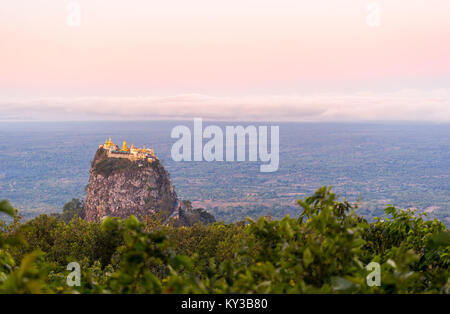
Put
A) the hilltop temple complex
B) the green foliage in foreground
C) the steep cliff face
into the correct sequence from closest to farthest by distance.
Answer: the green foliage in foreground
the steep cliff face
the hilltop temple complex

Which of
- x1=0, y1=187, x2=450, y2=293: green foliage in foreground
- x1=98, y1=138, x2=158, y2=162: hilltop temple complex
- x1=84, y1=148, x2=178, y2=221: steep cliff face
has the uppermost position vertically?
x1=0, y1=187, x2=450, y2=293: green foliage in foreground

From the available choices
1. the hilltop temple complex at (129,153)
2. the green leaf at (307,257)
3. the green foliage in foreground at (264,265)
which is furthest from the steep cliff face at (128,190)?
the green leaf at (307,257)

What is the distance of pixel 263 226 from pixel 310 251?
75 cm

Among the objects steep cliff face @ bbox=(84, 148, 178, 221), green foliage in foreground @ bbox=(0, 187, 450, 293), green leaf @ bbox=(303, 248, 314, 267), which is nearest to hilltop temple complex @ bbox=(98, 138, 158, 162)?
steep cliff face @ bbox=(84, 148, 178, 221)

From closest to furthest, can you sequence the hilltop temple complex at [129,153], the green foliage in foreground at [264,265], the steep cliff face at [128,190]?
the green foliage in foreground at [264,265]
the steep cliff face at [128,190]
the hilltop temple complex at [129,153]

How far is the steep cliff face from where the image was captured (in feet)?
276

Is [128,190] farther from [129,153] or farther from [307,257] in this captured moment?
[307,257]

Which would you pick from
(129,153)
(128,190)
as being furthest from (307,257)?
(129,153)

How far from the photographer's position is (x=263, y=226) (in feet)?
12.0

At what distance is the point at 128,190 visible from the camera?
8481cm

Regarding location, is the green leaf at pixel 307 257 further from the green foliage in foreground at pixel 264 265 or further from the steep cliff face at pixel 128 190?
the steep cliff face at pixel 128 190

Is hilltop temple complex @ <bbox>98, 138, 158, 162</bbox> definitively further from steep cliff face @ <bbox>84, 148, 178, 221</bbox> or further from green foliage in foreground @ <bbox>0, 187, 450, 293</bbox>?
green foliage in foreground @ <bbox>0, 187, 450, 293</bbox>

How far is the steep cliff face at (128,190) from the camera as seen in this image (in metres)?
84.0
